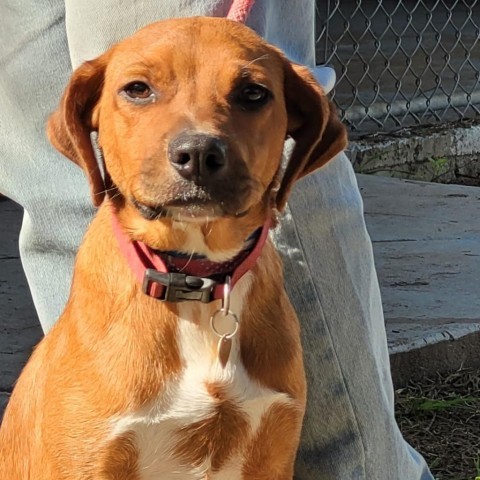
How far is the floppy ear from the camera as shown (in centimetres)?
Result: 269

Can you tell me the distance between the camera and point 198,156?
237 cm

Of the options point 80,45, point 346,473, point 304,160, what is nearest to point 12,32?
point 80,45

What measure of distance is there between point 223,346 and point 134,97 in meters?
0.64

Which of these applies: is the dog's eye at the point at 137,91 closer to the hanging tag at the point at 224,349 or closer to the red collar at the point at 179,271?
the red collar at the point at 179,271

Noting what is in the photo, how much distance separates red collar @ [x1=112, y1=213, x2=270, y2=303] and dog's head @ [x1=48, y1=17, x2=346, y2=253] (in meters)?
0.04

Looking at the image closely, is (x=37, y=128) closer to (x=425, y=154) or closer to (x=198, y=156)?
(x=198, y=156)

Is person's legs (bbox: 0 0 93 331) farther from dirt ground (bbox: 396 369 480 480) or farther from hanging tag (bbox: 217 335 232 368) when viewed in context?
dirt ground (bbox: 396 369 480 480)

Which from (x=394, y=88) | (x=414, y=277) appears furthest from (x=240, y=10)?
(x=394, y=88)

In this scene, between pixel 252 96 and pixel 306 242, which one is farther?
pixel 306 242

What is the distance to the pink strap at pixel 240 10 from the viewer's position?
2.88 m

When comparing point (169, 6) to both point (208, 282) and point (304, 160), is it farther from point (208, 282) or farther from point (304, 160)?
point (208, 282)

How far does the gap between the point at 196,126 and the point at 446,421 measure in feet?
7.22

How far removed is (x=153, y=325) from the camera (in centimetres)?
273

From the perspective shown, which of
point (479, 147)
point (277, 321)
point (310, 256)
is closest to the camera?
point (277, 321)
